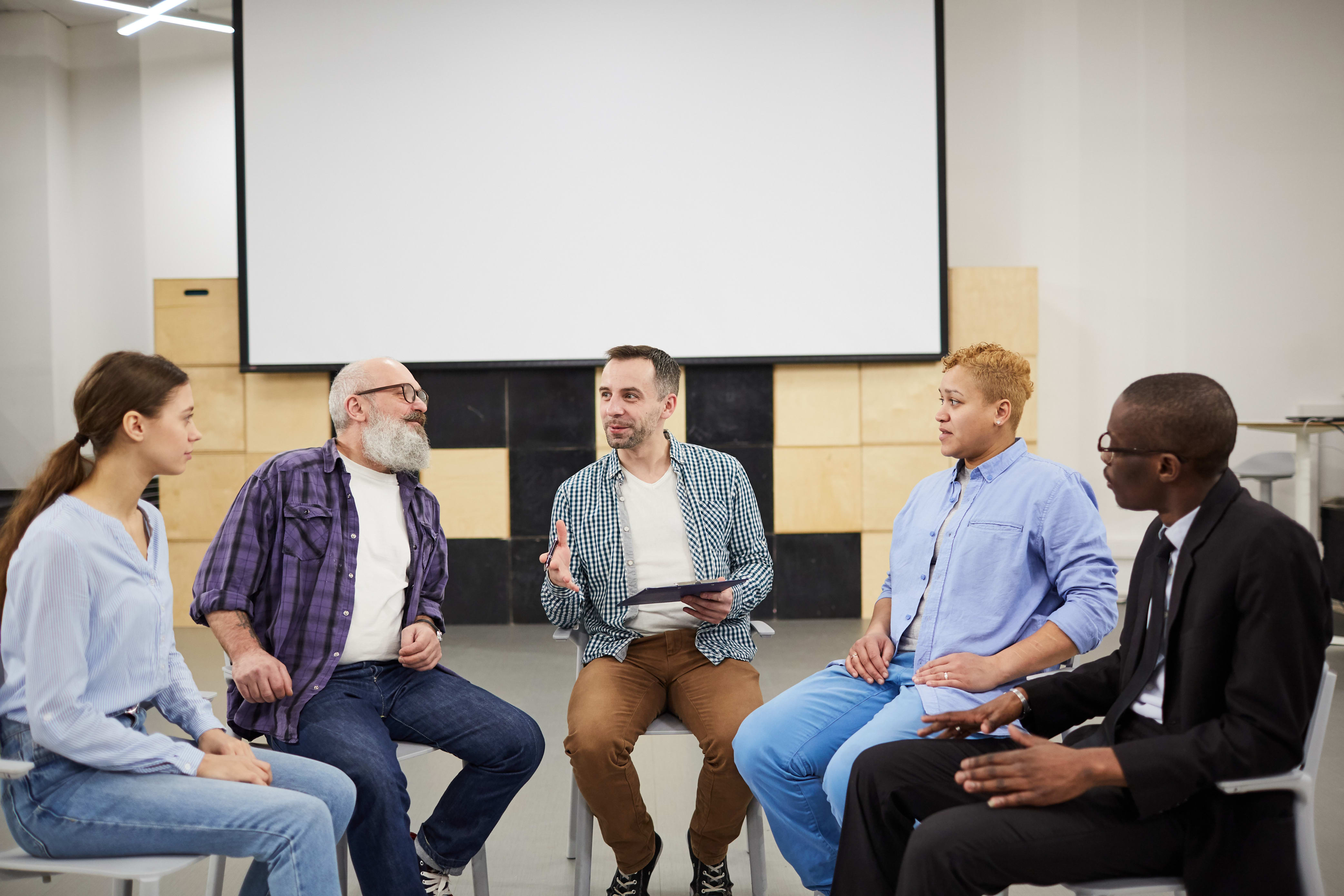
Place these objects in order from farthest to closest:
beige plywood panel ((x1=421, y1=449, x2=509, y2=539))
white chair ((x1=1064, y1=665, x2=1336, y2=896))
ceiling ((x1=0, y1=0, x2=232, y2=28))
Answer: ceiling ((x1=0, y1=0, x2=232, y2=28)), beige plywood panel ((x1=421, y1=449, x2=509, y2=539)), white chair ((x1=1064, y1=665, x2=1336, y2=896))

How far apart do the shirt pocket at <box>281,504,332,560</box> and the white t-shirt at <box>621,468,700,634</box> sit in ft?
2.37

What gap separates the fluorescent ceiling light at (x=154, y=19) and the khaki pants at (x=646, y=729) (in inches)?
209

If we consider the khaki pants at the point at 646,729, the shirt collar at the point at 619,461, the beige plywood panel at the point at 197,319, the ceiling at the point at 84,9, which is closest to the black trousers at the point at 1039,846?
the khaki pants at the point at 646,729

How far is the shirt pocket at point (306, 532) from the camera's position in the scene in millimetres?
2021

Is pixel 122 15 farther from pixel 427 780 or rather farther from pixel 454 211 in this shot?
pixel 427 780

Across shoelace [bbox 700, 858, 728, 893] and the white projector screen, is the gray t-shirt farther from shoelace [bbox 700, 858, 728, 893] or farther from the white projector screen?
the white projector screen

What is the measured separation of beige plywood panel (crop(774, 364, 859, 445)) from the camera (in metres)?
5.03

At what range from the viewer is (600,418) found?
196 inches

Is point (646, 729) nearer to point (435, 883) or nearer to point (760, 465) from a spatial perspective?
point (435, 883)

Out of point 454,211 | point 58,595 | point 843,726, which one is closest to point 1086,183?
point 454,211

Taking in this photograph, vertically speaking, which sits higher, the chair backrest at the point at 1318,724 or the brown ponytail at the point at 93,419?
the brown ponytail at the point at 93,419

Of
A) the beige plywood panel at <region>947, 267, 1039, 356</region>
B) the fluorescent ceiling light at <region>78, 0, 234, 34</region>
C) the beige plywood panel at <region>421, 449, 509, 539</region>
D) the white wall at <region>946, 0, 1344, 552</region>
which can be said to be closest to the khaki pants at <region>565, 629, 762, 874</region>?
the beige plywood panel at <region>421, 449, 509, 539</region>

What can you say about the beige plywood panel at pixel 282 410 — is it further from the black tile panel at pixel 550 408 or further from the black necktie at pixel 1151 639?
the black necktie at pixel 1151 639

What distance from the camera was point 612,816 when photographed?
1957 mm
